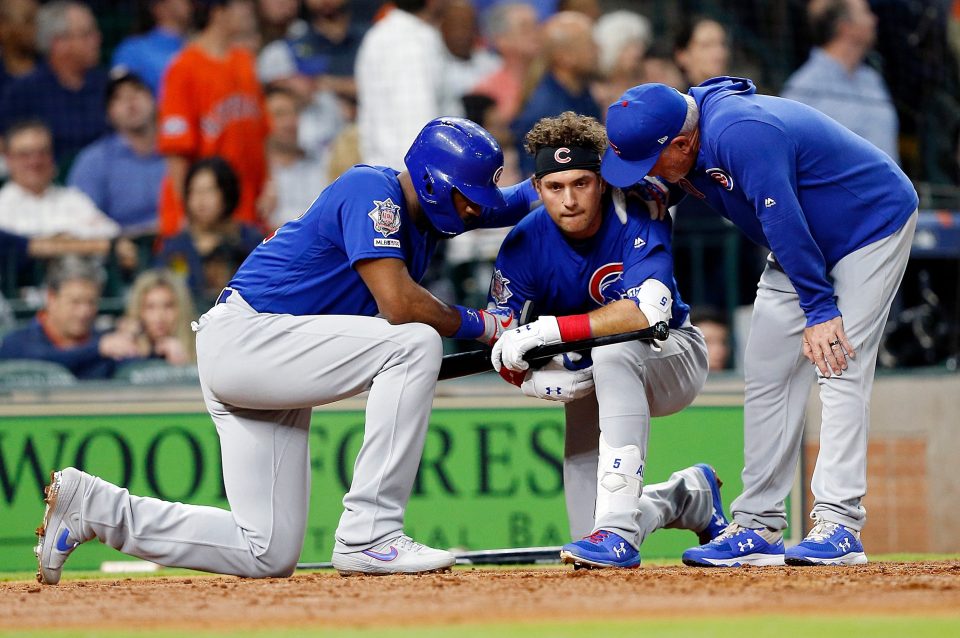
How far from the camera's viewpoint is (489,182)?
4.56 m

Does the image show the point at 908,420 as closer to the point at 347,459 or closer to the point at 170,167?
the point at 347,459

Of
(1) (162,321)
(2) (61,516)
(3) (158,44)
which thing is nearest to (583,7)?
(3) (158,44)

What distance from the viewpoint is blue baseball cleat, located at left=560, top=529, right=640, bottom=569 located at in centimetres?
424

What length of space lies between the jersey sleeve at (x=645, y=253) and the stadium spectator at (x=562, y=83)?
3.93m

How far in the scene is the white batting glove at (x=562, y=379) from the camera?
464 cm

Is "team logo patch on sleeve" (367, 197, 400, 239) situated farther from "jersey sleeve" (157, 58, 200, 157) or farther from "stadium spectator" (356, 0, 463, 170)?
"jersey sleeve" (157, 58, 200, 157)

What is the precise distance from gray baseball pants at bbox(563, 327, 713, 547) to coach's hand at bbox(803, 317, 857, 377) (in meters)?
0.54

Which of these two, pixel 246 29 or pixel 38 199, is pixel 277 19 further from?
pixel 38 199

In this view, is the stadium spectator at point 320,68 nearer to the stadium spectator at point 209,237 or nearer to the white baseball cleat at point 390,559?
the stadium spectator at point 209,237

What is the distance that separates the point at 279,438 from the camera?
471 cm

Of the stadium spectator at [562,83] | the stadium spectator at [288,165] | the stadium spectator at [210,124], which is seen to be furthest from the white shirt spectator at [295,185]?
the stadium spectator at [562,83]

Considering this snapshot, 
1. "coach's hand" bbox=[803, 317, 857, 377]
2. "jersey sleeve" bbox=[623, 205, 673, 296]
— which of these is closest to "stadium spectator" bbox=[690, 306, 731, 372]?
"jersey sleeve" bbox=[623, 205, 673, 296]

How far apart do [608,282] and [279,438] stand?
1.36 metres

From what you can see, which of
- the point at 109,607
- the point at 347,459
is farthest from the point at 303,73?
the point at 109,607
